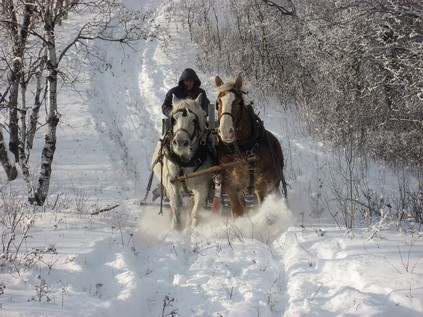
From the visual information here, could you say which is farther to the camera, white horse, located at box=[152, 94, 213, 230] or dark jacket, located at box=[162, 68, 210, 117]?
dark jacket, located at box=[162, 68, 210, 117]

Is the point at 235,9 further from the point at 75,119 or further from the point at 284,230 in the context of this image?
the point at 284,230

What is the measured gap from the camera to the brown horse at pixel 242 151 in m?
5.22

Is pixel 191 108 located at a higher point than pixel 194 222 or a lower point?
higher

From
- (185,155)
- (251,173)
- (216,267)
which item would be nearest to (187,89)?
(185,155)

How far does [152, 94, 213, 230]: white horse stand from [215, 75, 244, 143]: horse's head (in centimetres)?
38

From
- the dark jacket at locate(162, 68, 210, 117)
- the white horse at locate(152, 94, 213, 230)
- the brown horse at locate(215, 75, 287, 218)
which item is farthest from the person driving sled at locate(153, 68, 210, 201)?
the brown horse at locate(215, 75, 287, 218)

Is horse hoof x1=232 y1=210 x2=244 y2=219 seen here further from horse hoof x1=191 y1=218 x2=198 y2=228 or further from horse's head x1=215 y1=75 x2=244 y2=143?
horse's head x1=215 y1=75 x2=244 y2=143

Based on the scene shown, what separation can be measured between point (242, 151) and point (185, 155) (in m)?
0.80

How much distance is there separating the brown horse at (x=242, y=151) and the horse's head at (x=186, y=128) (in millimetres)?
327

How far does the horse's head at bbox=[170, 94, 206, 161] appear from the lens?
5.02 meters

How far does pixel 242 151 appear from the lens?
17.7 ft

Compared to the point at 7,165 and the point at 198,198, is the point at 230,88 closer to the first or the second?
the point at 198,198

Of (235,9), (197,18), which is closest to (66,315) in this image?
(235,9)

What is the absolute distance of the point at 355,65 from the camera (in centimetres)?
1101
